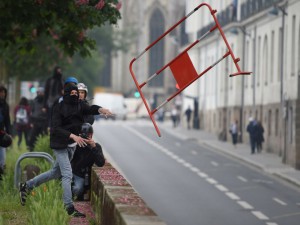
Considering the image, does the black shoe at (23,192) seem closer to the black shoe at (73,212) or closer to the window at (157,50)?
the black shoe at (73,212)

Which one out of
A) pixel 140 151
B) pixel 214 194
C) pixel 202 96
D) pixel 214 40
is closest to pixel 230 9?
pixel 214 40

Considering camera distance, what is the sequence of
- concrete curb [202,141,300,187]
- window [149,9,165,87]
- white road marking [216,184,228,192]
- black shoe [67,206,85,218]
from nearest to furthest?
black shoe [67,206,85,218] → white road marking [216,184,228,192] → concrete curb [202,141,300,187] → window [149,9,165,87]

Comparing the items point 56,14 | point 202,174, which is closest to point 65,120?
point 56,14

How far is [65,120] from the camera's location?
52.2ft

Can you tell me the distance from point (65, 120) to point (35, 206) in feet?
9.09

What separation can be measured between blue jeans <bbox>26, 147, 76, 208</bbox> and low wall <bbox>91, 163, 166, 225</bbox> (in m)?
0.37

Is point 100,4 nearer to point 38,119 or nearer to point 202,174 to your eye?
point 38,119

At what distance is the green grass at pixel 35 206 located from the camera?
12.5 metres

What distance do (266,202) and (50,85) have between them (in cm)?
546

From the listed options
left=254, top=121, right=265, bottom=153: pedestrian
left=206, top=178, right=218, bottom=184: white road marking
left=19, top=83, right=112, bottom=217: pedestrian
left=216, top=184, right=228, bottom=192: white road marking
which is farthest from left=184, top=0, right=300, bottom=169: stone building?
left=19, top=83, right=112, bottom=217: pedestrian

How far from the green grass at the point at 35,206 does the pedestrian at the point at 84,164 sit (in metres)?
0.34

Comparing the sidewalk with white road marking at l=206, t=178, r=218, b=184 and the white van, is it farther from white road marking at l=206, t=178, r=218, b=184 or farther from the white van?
the white van

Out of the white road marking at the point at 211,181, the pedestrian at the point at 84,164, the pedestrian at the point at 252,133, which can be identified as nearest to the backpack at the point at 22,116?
the white road marking at the point at 211,181

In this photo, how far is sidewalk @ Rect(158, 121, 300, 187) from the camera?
135ft
